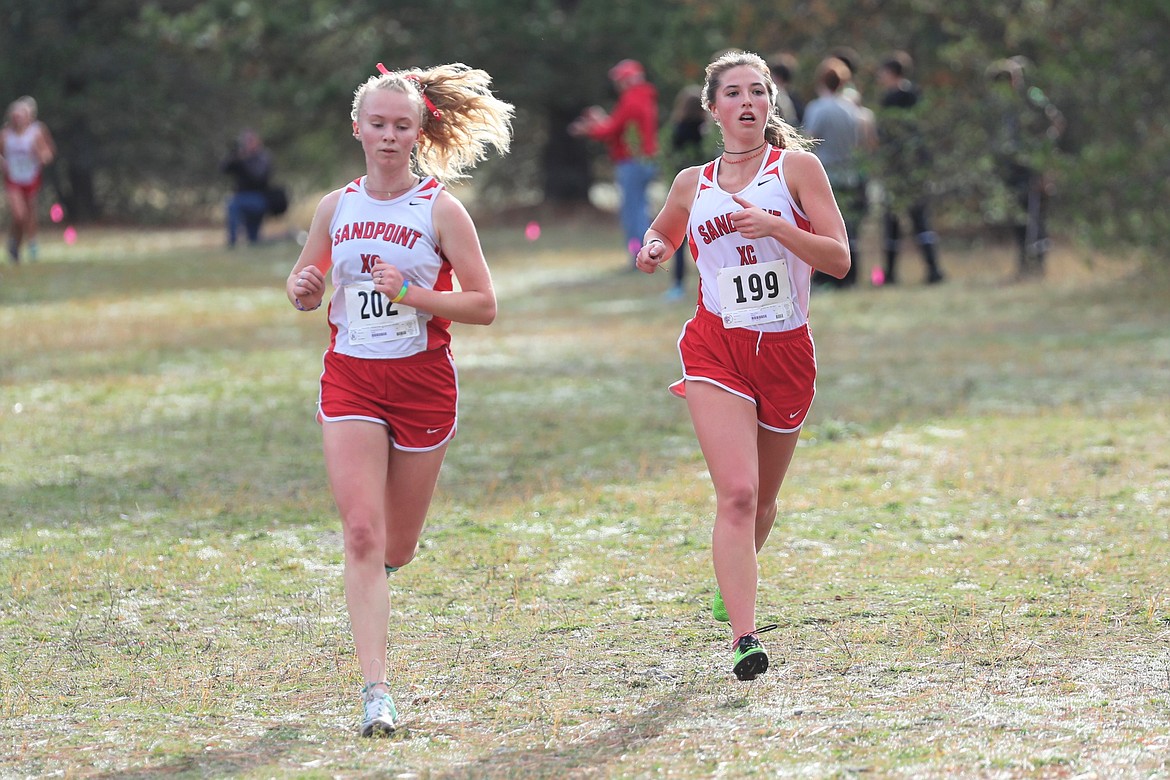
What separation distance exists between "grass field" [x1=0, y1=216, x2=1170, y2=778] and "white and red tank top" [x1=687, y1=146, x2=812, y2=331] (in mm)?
1130

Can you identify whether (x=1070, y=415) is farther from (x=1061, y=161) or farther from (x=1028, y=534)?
(x=1061, y=161)

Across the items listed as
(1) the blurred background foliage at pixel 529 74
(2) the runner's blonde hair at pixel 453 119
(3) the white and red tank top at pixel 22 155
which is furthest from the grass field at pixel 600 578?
(3) the white and red tank top at pixel 22 155

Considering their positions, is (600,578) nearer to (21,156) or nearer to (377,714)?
(377,714)

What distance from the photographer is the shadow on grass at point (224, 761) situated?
4.25 meters

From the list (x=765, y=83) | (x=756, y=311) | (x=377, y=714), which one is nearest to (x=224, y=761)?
(x=377, y=714)

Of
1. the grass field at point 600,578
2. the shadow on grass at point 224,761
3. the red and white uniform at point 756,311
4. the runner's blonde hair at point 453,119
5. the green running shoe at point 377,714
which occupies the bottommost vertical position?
the grass field at point 600,578

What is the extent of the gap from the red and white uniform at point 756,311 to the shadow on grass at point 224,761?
1.61 meters

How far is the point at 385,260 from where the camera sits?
4938 mm

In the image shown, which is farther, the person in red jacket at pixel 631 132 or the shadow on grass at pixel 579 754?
the person in red jacket at pixel 631 132

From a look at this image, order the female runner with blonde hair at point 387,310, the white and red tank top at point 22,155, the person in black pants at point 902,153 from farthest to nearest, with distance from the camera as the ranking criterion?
1. the white and red tank top at point 22,155
2. the person in black pants at point 902,153
3. the female runner with blonde hair at point 387,310

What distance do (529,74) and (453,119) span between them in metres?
24.5

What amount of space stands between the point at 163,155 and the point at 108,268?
1210 cm

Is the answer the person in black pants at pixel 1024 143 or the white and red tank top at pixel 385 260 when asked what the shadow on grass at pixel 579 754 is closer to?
the white and red tank top at pixel 385 260

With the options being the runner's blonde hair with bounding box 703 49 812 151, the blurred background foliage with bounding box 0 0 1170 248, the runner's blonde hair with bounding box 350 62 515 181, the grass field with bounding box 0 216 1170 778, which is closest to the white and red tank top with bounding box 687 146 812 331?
the runner's blonde hair with bounding box 703 49 812 151
